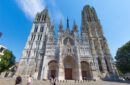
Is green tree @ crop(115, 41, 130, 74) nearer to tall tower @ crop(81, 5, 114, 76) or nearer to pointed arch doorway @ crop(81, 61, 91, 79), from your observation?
tall tower @ crop(81, 5, 114, 76)

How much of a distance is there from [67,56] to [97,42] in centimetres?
1178

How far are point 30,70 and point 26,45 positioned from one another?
8329 mm

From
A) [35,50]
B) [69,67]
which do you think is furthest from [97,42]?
[35,50]

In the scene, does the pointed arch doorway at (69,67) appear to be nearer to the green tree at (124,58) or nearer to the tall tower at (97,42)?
the tall tower at (97,42)

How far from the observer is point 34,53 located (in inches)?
1300

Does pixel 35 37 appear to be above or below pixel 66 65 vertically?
above

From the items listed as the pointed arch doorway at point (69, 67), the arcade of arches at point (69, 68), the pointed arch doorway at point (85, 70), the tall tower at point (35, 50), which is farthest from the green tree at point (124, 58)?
the tall tower at point (35, 50)

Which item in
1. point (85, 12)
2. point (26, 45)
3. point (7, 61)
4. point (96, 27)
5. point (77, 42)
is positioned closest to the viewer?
point (7, 61)

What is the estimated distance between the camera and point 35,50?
111ft

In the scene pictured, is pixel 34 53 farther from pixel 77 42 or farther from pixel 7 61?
pixel 77 42

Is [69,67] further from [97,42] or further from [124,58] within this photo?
[124,58]

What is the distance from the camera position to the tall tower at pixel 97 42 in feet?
104

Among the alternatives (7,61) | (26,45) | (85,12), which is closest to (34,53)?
(26,45)

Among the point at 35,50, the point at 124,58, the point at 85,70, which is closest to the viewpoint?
the point at 124,58
